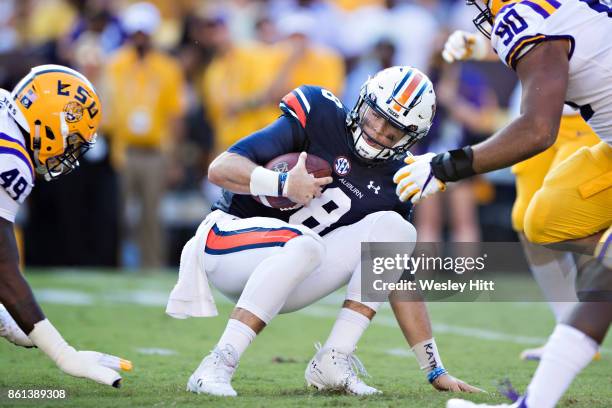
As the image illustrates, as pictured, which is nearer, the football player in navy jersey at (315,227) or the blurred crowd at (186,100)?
the football player in navy jersey at (315,227)

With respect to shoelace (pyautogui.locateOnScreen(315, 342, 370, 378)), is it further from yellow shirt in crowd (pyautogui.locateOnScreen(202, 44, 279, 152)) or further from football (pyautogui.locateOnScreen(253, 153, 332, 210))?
yellow shirt in crowd (pyautogui.locateOnScreen(202, 44, 279, 152))

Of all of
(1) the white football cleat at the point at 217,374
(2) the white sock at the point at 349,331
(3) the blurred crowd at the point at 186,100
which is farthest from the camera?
(3) the blurred crowd at the point at 186,100

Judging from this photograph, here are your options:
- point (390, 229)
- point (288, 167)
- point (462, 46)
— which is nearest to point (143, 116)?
point (462, 46)

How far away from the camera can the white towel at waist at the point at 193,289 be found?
4.07 metres

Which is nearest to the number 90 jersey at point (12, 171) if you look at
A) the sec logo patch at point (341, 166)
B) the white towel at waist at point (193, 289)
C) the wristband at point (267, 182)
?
the white towel at waist at point (193, 289)

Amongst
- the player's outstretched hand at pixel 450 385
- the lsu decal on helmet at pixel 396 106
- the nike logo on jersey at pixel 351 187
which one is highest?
the lsu decal on helmet at pixel 396 106

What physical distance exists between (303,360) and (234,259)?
1215 mm

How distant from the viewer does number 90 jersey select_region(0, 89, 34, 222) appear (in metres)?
3.80

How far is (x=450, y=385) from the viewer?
403cm

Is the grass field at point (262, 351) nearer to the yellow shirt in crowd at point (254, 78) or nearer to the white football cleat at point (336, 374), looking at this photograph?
the white football cleat at point (336, 374)

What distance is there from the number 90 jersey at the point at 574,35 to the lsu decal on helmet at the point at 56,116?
170 cm

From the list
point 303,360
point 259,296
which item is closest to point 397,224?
point 259,296

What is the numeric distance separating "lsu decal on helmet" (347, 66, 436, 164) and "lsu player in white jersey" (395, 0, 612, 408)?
1.17 feet

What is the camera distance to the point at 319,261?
3883 mm
